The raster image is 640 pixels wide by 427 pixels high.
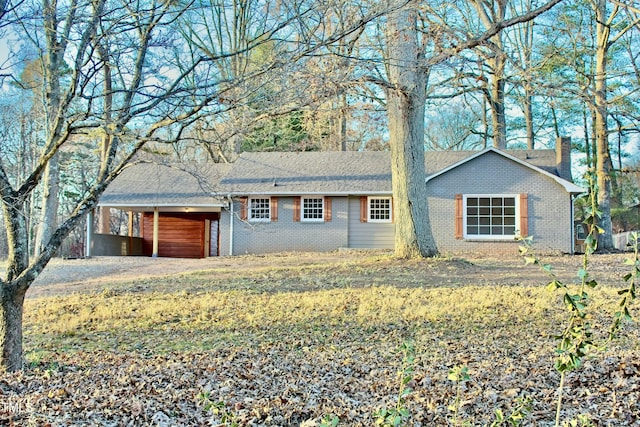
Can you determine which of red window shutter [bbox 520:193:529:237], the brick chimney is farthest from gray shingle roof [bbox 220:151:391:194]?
the brick chimney

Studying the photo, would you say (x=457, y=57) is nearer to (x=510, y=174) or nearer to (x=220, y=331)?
(x=220, y=331)

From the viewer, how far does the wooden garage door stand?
22.6 metres

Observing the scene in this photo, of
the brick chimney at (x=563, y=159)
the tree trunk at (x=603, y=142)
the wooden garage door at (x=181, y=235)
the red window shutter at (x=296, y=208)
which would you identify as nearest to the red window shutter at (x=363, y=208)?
the red window shutter at (x=296, y=208)

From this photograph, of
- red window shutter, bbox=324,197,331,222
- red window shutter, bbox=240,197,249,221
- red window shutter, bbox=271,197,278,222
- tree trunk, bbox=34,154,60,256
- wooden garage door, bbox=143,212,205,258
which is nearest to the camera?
tree trunk, bbox=34,154,60,256

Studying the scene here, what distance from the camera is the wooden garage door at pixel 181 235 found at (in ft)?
74.2

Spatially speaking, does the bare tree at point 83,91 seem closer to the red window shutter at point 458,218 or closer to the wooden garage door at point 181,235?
the red window shutter at point 458,218

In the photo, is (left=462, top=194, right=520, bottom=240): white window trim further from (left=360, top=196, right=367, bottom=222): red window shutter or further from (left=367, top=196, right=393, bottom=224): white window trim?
(left=360, top=196, right=367, bottom=222): red window shutter

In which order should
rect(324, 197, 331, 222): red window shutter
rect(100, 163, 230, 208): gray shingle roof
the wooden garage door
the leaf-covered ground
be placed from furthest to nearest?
1. the wooden garage door
2. rect(100, 163, 230, 208): gray shingle roof
3. rect(324, 197, 331, 222): red window shutter
4. the leaf-covered ground

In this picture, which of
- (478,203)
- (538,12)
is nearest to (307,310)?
(538,12)

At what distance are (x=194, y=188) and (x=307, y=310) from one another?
14049 mm

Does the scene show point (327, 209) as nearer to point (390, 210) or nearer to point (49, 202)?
point (390, 210)

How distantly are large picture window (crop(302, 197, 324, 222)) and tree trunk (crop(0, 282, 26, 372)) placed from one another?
14543mm

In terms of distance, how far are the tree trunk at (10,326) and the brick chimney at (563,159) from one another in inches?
717

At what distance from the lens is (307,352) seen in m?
5.89
